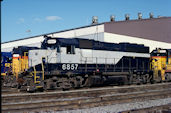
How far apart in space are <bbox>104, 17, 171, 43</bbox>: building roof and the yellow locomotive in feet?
36.6

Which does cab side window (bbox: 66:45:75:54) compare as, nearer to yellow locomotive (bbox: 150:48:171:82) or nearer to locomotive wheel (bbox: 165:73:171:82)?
yellow locomotive (bbox: 150:48:171:82)

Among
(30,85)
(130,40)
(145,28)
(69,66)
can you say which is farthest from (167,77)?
(145,28)

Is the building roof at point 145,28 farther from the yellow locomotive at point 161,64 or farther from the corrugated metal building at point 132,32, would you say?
the yellow locomotive at point 161,64

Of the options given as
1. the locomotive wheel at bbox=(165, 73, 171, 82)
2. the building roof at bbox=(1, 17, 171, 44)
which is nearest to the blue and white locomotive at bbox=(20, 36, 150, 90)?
the locomotive wheel at bbox=(165, 73, 171, 82)

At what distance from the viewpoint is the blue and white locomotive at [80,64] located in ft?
42.9

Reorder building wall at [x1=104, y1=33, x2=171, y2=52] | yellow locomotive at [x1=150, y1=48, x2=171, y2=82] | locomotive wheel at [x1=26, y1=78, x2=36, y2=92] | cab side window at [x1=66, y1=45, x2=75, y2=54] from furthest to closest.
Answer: building wall at [x1=104, y1=33, x2=171, y2=52], yellow locomotive at [x1=150, y1=48, x2=171, y2=82], cab side window at [x1=66, y1=45, x2=75, y2=54], locomotive wheel at [x1=26, y1=78, x2=36, y2=92]

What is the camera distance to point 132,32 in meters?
32.0

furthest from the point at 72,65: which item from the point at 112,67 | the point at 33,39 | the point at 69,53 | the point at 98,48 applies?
the point at 33,39

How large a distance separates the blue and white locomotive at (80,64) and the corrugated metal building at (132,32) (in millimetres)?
12311

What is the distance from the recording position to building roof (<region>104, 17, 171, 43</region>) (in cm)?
3086

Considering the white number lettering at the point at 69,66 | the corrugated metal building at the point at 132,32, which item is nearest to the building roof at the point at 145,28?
the corrugated metal building at the point at 132,32

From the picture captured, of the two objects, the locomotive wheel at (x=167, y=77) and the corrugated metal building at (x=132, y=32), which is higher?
the corrugated metal building at (x=132, y=32)

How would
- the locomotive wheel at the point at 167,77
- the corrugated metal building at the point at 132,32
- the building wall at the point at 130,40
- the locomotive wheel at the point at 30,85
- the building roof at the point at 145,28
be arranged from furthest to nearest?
the building roof at the point at 145,28, the corrugated metal building at the point at 132,32, the building wall at the point at 130,40, the locomotive wheel at the point at 167,77, the locomotive wheel at the point at 30,85

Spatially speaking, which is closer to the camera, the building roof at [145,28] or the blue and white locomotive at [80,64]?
the blue and white locomotive at [80,64]
